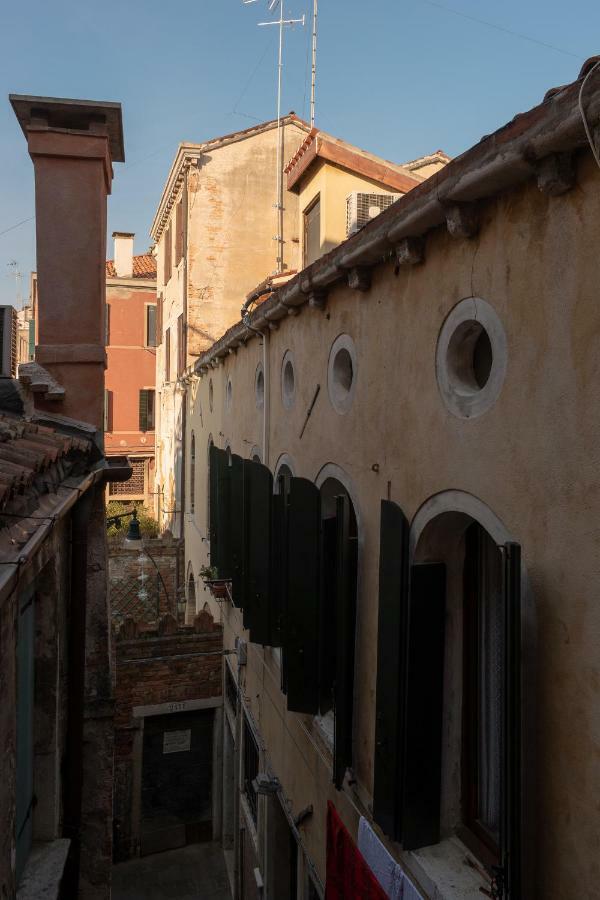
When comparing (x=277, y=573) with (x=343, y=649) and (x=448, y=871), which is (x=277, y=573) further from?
(x=448, y=871)

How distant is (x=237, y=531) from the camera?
8219 millimetres

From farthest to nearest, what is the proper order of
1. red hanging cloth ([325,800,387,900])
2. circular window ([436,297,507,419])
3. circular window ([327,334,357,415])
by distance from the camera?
circular window ([327,334,357,415])
red hanging cloth ([325,800,387,900])
circular window ([436,297,507,419])

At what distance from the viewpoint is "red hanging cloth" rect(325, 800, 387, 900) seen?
421 cm

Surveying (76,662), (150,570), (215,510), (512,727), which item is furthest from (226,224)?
(512,727)

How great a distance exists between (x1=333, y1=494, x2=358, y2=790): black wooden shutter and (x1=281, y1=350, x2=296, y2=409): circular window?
2.34 meters

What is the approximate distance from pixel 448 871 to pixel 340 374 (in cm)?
328

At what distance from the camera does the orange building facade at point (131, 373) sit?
28.7 metres

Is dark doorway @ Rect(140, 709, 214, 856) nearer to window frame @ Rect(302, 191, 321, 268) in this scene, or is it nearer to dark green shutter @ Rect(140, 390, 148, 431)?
window frame @ Rect(302, 191, 321, 268)

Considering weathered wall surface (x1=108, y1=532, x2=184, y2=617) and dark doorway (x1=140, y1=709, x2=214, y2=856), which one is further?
weathered wall surface (x1=108, y1=532, x2=184, y2=617)

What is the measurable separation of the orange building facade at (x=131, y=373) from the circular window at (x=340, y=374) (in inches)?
943

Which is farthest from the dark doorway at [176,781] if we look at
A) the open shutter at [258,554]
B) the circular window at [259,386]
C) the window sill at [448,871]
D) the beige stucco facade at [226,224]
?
the beige stucco facade at [226,224]

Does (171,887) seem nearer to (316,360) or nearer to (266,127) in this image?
(316,360)

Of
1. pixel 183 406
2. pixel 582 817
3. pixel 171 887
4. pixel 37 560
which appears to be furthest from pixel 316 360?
pixel 183 406

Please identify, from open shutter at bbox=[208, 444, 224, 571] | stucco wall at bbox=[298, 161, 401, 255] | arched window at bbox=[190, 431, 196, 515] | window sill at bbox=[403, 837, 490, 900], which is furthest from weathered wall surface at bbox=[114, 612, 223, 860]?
window sill at bbox=[403, 837, 490, 900]
